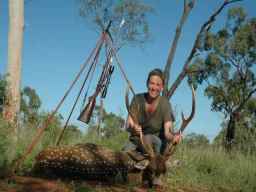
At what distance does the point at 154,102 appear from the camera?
539 centimetres

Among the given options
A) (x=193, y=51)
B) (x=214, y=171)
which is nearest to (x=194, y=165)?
(x=214, y=171)

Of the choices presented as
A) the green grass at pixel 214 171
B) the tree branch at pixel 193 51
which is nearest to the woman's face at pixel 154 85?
the green grass at pixel 214 171

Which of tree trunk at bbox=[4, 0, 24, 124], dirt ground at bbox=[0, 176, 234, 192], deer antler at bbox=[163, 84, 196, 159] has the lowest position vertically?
dirt ground at bbox=[0, 176, 234, 192]

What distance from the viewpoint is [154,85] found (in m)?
5.21

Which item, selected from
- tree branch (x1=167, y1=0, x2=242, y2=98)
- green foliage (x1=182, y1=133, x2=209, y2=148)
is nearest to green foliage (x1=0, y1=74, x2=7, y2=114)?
green foliage (x1=182, y1=133, x2=209, y2=148)

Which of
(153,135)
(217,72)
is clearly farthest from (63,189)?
(217,72)

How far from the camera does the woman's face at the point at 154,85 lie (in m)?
5.18

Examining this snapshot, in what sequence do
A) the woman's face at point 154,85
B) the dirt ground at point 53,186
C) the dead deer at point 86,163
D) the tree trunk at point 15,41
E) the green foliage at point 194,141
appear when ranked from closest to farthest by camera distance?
the dirt ground at point 53,186 < the woman's face at point 154,85 < the dead deer at point 86,163 < the tree trunk at point 15,41 < the green foliage at point 194,141

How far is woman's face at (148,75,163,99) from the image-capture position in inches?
204

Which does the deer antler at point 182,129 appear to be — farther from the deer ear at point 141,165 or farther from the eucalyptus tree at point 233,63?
the eucalyptus tree at point 233,63

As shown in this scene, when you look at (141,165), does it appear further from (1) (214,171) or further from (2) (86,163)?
(1) (214,171)

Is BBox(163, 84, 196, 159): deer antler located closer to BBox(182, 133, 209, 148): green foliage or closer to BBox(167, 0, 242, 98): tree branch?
BBox(182, 133, 209, 148): green foliage

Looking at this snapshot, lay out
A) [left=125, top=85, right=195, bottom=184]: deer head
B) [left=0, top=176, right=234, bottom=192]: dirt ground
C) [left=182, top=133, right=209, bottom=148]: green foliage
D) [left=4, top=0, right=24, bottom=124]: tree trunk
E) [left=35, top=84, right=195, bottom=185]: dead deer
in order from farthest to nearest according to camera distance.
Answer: [left=182, top=133, right=209, bottom=148]: green foliage < [left=4, top=0, right=24, bottom=124]: tree trunk < [left=35, top=84, right=195, bottom=185]: dead deer < [left=125, top=85, right=195, bottom=184]: deer head < [left=0, top=176, right=234, bottom=192]: dirt ground

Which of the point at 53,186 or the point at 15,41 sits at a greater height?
the point at 15,41
